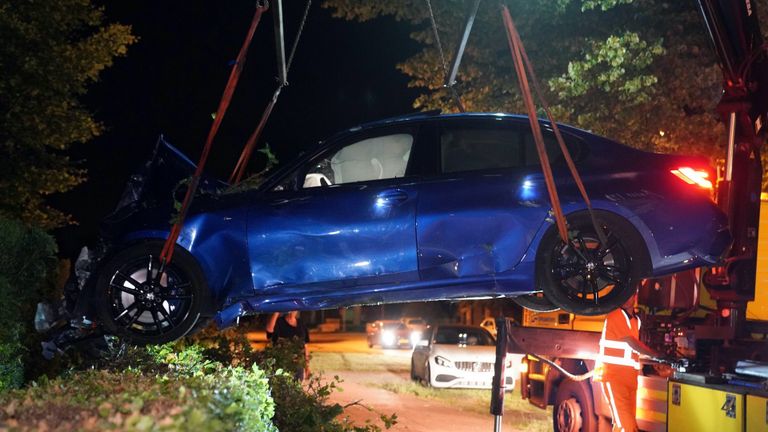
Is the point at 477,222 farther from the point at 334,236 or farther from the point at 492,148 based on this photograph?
the point at 334,236

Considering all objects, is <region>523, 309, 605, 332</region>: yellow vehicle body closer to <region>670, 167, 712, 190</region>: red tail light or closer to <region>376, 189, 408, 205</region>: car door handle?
<region>670, 167, 712, 190</region>: red tail light

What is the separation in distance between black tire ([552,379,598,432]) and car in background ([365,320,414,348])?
23183 millimetres

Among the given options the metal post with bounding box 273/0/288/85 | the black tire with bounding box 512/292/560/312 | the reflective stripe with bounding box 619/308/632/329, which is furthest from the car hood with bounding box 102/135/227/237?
the reflective stripe with bounding box 619/308/632/329

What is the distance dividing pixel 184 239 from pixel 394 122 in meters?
1.48

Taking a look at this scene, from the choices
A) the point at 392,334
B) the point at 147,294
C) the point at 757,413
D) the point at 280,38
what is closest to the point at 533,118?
the point at 280,38

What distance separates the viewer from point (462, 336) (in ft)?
60.2

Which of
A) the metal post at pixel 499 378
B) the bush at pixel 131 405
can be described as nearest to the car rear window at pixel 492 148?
the bush at pixel 131 405

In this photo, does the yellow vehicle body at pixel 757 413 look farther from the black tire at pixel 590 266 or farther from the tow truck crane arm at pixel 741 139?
the black tire at pixel 590 266

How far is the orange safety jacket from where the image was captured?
8688 millimetres

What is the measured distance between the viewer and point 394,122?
591 centimetres

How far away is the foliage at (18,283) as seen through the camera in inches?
252

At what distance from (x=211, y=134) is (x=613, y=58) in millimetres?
8789

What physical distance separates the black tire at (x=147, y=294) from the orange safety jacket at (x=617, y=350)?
→ 435cm

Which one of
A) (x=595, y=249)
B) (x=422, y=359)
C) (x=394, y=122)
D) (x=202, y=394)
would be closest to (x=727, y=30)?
(x=595, y=249)
